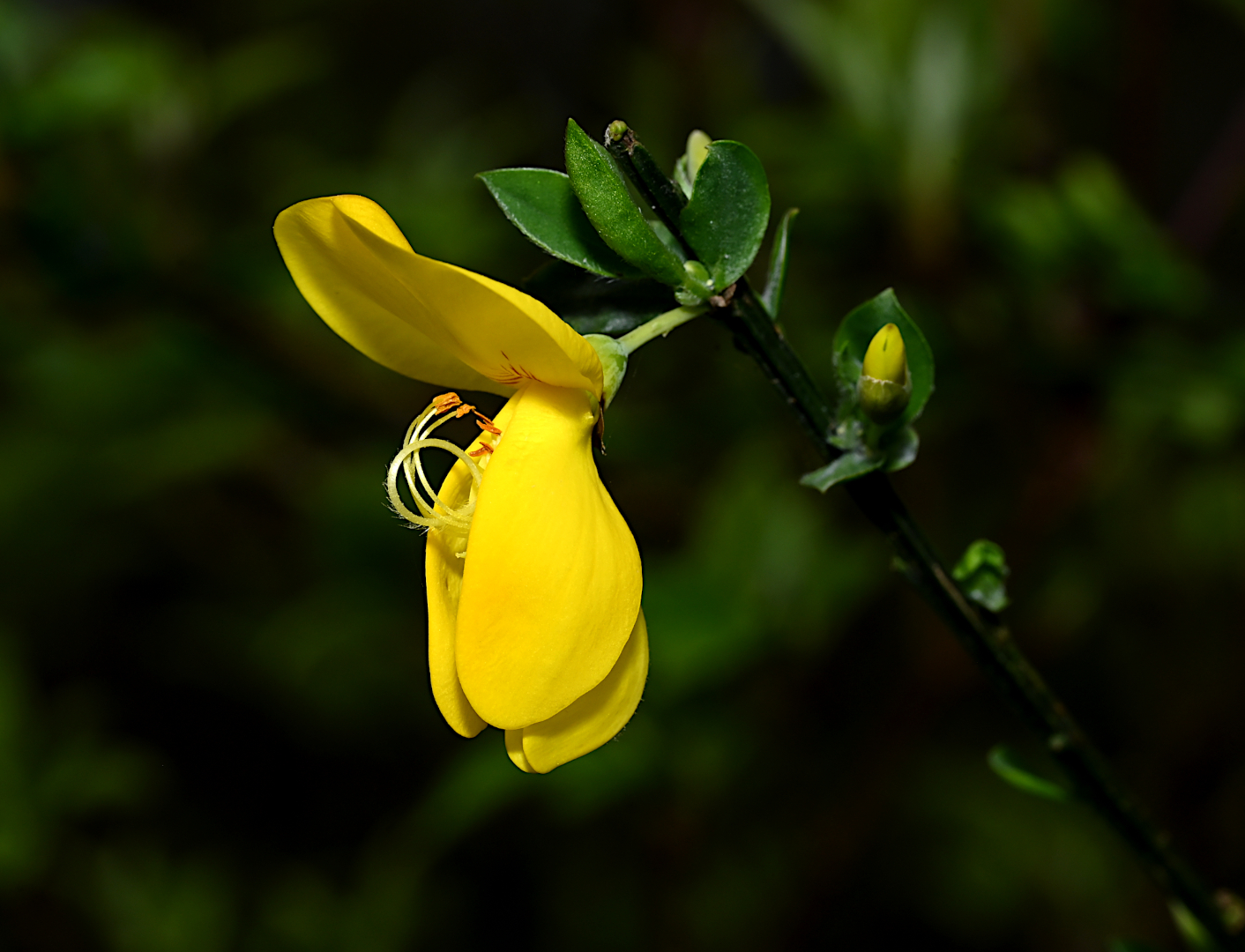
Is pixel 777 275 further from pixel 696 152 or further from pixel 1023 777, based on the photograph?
pixel 1023 777

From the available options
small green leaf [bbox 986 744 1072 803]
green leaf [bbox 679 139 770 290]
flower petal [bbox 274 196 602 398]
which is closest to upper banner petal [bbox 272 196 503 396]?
flower petal [bbox 274 196 602 398]

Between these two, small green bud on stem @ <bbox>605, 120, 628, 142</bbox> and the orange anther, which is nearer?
small green bud on stem @ <bbox>605, 120, 628, 142</bbox>

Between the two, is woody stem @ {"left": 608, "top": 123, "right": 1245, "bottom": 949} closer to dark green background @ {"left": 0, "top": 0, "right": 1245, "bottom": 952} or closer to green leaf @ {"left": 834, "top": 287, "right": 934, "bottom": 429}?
green leaf @ {"left": 834, "top": 287, "right": 934, "bottom": 429}

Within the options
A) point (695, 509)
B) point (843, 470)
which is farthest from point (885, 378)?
point (695, 509)

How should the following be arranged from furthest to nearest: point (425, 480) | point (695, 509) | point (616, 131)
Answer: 1. point (695, 509)
2. point (425, 480)
3. point (616, 131)

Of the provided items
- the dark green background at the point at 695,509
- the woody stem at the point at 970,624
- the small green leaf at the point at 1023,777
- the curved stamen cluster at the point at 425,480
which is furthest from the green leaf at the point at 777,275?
the dark green background at the point at 695,509

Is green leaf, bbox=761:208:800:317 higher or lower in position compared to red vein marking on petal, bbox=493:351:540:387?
higher
